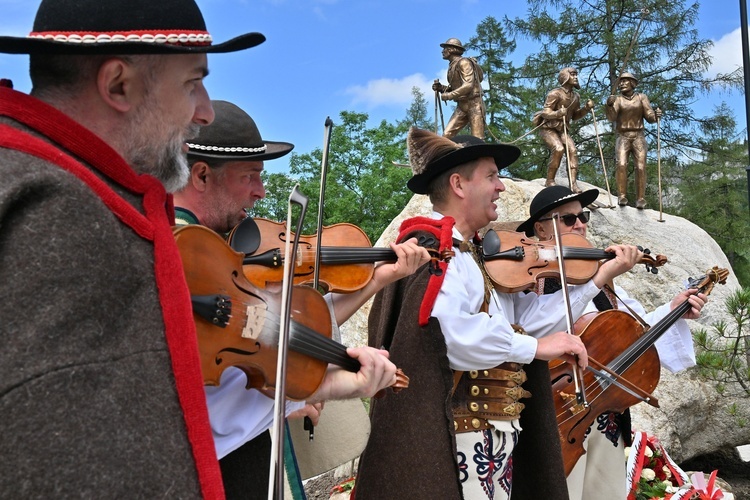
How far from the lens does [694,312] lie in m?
3.99

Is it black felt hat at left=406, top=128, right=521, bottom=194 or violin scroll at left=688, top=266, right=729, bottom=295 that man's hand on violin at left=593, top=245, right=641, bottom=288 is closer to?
violin scroll at left=688, top=266, right=729, bottom=295

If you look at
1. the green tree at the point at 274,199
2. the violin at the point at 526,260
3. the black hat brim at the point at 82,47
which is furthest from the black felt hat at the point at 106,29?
the green tree at the point at 274,199

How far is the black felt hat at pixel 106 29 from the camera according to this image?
1.13 metres

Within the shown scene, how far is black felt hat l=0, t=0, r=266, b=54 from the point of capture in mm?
1131

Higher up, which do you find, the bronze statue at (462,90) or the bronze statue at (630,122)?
the bronze statue at (462,90)

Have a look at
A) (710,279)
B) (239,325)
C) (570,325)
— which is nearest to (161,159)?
(239,325)

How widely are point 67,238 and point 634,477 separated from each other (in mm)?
4677

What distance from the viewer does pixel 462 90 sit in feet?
30.7

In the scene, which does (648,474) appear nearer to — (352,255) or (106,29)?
(352,255)

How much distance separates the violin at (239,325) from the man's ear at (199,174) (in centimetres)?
72

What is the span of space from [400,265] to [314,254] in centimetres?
34

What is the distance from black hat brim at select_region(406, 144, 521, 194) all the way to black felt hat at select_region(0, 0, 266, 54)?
2045mm

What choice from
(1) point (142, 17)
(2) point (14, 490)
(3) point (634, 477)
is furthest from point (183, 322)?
(3) point (634, 477)

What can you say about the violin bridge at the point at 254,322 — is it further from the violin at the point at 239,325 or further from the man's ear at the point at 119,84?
the man's ear at the point at 119,84
